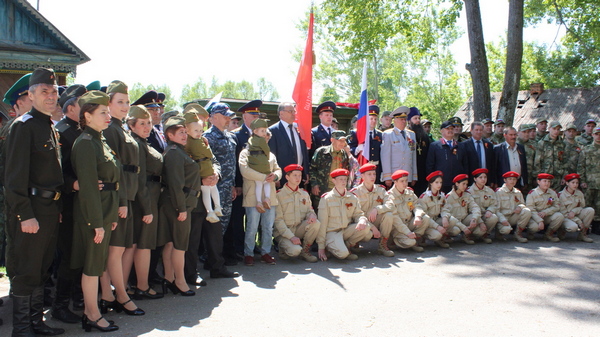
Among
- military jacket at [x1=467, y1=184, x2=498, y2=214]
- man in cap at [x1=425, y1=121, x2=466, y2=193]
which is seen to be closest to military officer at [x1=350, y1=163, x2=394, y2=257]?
man in cap at [x1=425, y1=121, x2=466, y2=193]

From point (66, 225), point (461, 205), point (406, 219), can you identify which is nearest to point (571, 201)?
point (461, 205)

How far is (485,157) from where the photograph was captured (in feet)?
29.8

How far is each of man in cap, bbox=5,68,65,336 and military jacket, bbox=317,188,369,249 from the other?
3.60 meters

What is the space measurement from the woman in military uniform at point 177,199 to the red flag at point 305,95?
271cm

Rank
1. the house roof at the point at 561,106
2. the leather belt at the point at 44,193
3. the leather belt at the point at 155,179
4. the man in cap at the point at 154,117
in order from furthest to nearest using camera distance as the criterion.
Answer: the house roof at the point at 561,106
the man in cap at the point at 154,117
the leather belt at the point at 155,179
the leather belt at the point at 44,193

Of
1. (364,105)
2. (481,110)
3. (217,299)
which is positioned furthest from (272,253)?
(481,110)

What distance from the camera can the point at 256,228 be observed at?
6430mm

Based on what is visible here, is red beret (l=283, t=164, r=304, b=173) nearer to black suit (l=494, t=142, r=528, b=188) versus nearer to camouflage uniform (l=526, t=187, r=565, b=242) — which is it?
camouflage uniform (l=526, t=187, r=565, b=242)

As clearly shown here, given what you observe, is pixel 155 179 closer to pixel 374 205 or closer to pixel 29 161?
pixel 29 161

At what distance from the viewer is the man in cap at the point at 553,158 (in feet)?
31.2

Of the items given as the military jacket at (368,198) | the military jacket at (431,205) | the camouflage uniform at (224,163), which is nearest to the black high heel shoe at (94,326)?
the camouflage uniform at (224,163)

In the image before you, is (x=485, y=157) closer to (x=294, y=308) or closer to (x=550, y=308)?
(x=550, y=308)

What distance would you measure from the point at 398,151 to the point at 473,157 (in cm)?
162

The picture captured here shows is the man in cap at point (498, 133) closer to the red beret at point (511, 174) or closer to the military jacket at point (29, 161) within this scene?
the red beret at point (511, 174)
